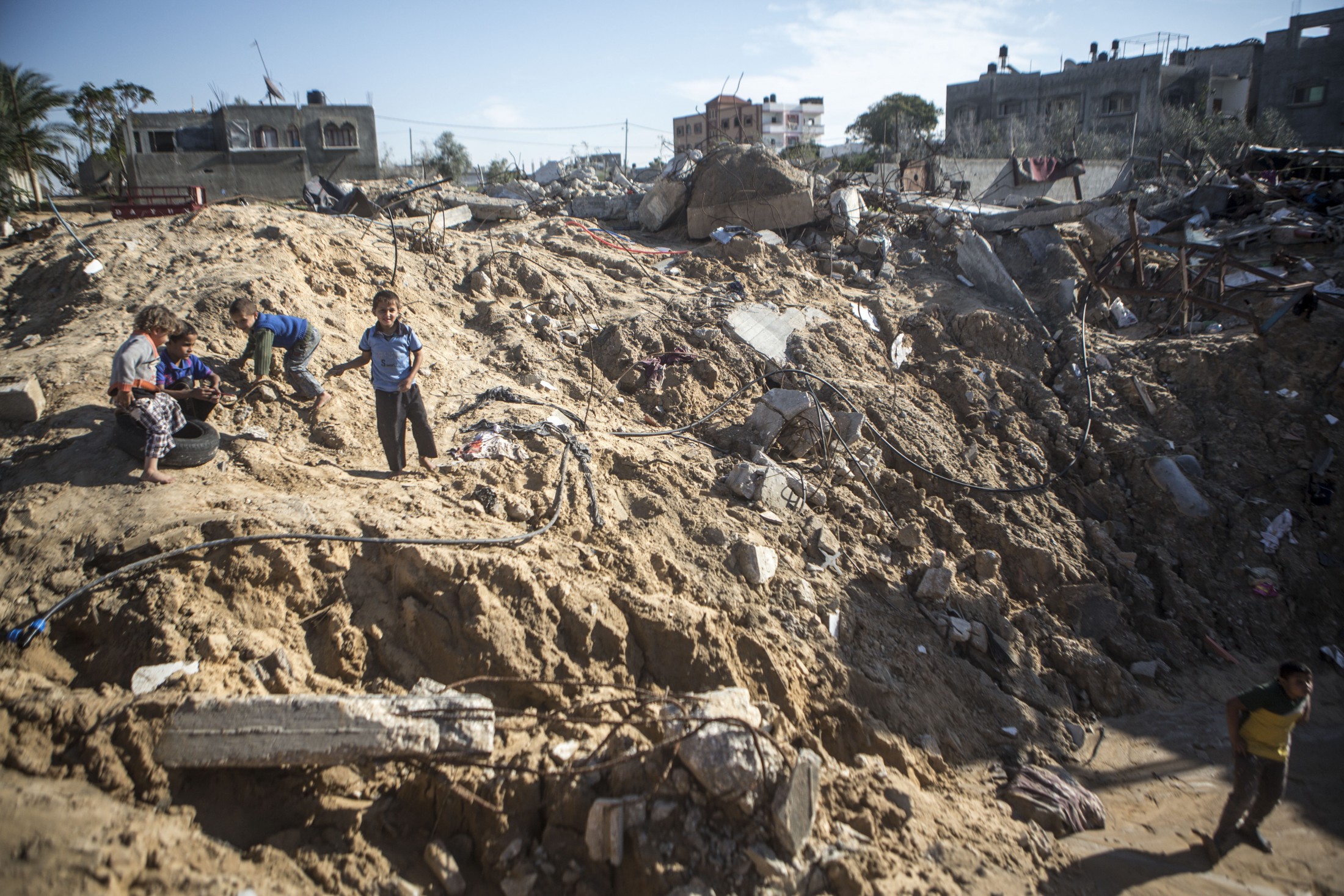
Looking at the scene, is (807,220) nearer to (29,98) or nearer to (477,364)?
(477,364)

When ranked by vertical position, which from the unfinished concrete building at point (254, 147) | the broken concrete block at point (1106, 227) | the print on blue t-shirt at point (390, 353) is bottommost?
the print on blue t-shirt at point (390, 353)

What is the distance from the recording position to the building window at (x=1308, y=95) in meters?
24.2

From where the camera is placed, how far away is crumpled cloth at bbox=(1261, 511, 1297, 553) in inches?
251

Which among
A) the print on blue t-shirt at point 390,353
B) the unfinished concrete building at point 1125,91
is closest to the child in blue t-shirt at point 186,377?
the print on blue t-shirt at point 390,353

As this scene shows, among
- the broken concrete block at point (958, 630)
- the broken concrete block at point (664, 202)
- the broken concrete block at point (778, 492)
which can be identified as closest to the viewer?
the broken concrete block at point (958, 630)

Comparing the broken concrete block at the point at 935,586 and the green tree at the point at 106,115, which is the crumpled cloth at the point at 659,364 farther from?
the green tree at the point at 106,115

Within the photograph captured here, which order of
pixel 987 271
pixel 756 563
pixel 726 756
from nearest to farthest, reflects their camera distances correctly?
pixel 726 756 → pixel 756 563 → pixel 987 271

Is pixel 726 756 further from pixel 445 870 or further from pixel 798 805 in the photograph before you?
pixel 445 870

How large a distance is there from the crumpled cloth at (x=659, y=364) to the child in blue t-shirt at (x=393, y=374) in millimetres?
2377

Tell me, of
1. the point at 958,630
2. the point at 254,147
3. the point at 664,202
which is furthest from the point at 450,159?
the point at 958,630

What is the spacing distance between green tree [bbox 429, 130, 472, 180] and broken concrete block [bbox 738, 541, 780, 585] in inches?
711

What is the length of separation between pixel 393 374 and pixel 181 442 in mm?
1241

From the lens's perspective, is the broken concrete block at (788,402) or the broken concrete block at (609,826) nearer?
the broken concrete block at (609,826)

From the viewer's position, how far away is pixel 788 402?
606 centimetres
